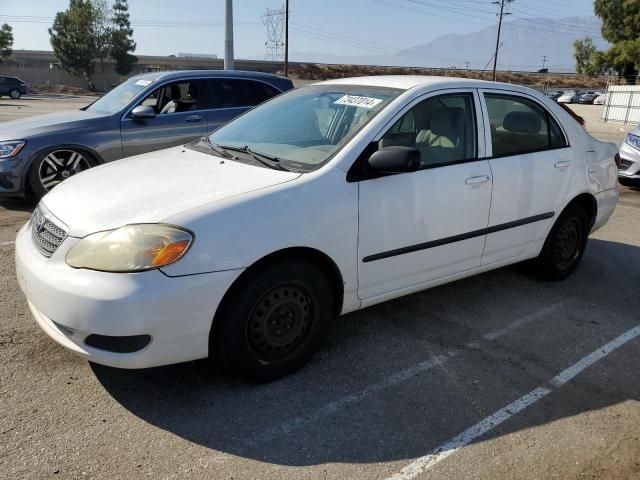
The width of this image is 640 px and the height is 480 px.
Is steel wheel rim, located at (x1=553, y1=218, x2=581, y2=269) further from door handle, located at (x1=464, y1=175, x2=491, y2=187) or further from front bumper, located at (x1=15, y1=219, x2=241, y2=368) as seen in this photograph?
front bumper, located at (x1=15, y1=219, x2=241, y2=368)

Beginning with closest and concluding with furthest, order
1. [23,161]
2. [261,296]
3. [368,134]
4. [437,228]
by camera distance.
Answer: [261,296]
[368,134]
[437,228]
[23,161]

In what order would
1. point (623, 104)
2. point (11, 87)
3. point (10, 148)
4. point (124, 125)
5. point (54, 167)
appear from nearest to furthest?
point (10, 148), point (54, 167), point (124, 125), point (623, 104), point (11, 87)

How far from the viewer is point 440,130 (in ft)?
12.5

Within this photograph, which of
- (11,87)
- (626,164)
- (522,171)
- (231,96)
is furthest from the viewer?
(11,87)

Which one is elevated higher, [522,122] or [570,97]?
[522,122]

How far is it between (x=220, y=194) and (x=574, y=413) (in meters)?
2.19

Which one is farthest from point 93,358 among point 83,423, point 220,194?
point 220,194

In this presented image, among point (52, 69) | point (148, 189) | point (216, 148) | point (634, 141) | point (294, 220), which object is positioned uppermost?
point (52, 69)

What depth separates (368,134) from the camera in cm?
328

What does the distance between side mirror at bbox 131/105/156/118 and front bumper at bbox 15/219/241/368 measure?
416 cm

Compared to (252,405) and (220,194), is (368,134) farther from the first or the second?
(252,405)

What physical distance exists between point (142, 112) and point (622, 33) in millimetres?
58277

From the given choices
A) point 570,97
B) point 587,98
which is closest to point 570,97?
point 570,97

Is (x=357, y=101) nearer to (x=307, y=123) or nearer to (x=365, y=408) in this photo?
(x=307, y=123)
